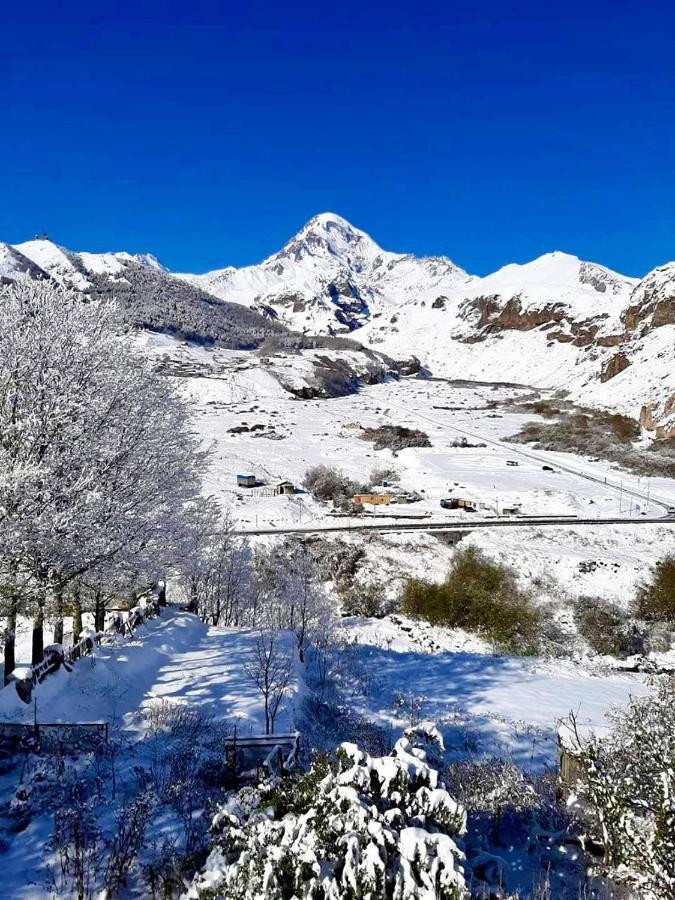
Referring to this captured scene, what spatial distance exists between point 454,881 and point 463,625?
102ft

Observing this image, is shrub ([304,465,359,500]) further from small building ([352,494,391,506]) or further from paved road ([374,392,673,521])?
paved road ([374,392,673,521])

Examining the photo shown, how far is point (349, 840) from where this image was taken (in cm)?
484

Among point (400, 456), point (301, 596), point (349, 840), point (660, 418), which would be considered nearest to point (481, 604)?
point (301, 596)

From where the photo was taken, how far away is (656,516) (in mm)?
46844

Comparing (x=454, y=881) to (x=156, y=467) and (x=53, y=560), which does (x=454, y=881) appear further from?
(x=156, y=467)

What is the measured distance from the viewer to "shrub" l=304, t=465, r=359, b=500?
56000mm

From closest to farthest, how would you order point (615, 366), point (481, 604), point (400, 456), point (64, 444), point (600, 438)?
point (64, 444) < point (481, 604) < point (400, 456) < point (600, 438) < point (615, 366)

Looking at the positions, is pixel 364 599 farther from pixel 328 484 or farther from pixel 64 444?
pixel 64 444

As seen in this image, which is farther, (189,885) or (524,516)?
(524,516)

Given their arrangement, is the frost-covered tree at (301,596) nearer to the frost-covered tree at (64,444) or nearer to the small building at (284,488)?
the frost-covered tree at (64,444)

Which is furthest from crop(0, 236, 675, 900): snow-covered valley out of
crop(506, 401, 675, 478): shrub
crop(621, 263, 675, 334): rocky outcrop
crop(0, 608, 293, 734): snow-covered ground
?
crop(621, 263, 675, 334): rocky outcrop

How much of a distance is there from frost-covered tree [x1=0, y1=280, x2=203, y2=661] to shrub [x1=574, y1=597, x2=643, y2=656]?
27.9 m

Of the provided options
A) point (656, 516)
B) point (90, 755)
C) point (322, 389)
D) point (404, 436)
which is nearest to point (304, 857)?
point (90, 755)

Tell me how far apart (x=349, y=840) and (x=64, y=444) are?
10.0 meters
